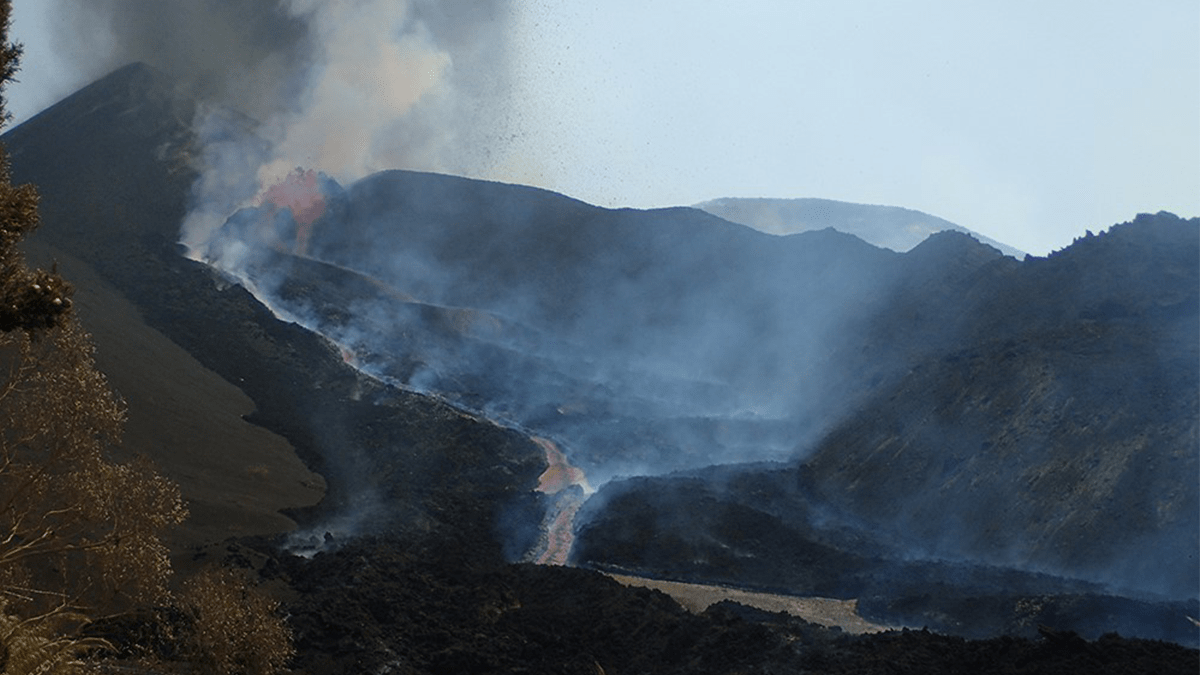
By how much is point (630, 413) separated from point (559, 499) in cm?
1479

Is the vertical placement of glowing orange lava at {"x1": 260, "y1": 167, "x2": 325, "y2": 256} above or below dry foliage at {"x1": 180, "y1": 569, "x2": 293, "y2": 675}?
above

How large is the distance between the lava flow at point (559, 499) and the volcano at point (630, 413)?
260mm

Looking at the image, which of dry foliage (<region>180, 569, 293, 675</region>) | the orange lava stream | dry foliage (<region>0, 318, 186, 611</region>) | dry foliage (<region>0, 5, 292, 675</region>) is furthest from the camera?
the orange lava stream

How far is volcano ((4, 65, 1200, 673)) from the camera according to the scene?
2898cm

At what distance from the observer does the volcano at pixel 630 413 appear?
2898cm

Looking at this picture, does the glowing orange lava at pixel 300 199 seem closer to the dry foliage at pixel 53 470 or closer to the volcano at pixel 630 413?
the volcano at pixel 630 413

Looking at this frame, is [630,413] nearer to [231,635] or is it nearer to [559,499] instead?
[559,499]

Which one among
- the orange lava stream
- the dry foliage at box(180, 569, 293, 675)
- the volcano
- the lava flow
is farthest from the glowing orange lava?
the dry foliage at box(180, 569, 293, 675)

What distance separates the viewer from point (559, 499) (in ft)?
150

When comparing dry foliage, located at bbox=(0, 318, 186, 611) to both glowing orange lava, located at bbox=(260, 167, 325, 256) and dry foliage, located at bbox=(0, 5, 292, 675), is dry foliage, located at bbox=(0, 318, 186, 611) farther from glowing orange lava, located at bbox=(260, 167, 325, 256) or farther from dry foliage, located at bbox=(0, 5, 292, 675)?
glowing orange lava, located at bbox=(260, 167, 325, 256)

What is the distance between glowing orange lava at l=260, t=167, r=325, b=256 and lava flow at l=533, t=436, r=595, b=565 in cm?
3575

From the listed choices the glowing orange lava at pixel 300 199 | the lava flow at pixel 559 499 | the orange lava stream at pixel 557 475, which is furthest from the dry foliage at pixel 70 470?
the glowing orange lava at pixel 300 199

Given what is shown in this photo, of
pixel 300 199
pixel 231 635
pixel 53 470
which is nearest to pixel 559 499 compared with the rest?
pixel 231 635

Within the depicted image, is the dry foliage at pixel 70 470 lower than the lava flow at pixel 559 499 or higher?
higher
